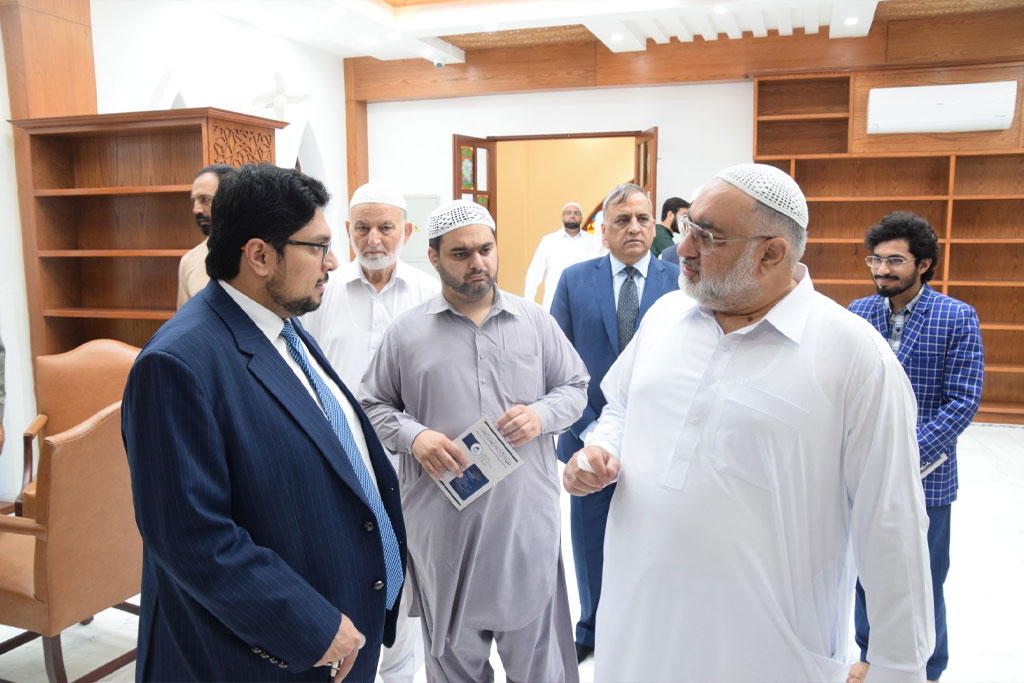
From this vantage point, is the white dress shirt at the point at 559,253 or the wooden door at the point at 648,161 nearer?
the wooden door at the point at 648,161

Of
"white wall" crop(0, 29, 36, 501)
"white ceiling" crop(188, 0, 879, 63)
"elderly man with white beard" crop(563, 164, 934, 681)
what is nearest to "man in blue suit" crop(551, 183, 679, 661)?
"elderly man with white beard" crop(563, 164, 934, 681)

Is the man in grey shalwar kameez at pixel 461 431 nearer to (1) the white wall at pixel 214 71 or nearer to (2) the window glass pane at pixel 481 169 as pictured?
(1) the white wall at pixel 214 71

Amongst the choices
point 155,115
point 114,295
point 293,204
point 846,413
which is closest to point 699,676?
point 846,413

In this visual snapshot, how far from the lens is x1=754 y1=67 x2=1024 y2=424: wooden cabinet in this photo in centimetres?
698

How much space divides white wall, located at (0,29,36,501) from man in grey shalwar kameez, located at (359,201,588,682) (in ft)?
12.3

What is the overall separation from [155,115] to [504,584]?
12.7ft

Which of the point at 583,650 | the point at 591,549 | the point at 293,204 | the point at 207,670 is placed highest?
the point at 293,204

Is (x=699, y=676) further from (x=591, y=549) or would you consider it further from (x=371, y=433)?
(x=591, y=549)

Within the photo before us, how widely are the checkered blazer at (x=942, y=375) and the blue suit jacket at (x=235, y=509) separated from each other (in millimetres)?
1905

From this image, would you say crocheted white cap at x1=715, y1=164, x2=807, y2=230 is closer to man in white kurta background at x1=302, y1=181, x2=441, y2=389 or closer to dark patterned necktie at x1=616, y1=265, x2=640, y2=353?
dark patterned necktie at x1=616, y1=265, x2=640, y2=353

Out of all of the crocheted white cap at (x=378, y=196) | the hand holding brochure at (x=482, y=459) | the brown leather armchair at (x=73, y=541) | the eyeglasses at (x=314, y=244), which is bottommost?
the brown leather armchair at (x=73, y=541)

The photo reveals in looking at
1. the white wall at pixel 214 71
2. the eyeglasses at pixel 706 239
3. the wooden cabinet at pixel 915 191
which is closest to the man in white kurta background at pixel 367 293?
the eyeglasses at pixel 706 239

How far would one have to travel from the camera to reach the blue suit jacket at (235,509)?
48.8 inches

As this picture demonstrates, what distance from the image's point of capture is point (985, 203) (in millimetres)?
7156
